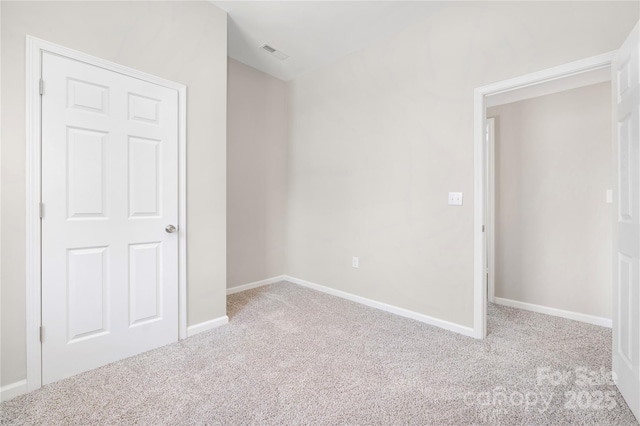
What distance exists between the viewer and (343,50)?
3.22 meters

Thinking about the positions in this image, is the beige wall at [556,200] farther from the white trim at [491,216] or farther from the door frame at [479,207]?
the door frame at [479,207]

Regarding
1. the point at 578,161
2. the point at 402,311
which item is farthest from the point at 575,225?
the point at 402,311

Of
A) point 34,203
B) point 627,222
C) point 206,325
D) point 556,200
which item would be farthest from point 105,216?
point 556,200

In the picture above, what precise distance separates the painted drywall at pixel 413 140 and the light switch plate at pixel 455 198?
40 mm

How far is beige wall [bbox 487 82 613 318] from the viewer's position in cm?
265

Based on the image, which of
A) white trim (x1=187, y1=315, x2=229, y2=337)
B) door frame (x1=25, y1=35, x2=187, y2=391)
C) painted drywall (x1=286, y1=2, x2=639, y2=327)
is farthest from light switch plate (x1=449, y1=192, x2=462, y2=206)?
door frame (x1=25, y1=35, x2=187, y2=391)

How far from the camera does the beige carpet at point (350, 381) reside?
1.49 meters

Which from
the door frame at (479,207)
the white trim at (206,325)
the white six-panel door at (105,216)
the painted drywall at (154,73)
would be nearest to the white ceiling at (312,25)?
the painted drywall at (154,73)

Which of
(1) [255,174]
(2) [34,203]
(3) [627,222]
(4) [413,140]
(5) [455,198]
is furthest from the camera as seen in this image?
(1) [255,174]

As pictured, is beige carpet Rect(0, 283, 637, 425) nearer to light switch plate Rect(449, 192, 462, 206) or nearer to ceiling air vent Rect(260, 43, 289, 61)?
light switch plate Rect(449, 192, 462, 206)

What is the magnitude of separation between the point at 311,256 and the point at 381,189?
1332 mm

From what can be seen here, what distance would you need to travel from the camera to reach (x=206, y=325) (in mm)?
2494

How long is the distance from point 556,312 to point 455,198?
1.64 m

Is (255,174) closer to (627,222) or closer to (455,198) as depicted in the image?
(455,198)
